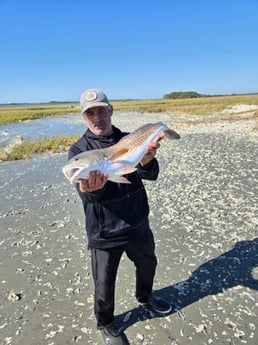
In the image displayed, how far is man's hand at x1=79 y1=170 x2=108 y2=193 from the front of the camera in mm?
3564

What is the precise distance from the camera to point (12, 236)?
8.80 meters

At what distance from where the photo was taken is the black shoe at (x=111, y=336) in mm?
4637

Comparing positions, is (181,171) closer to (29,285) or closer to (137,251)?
(29,285)

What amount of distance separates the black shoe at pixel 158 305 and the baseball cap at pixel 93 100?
9.80 feet

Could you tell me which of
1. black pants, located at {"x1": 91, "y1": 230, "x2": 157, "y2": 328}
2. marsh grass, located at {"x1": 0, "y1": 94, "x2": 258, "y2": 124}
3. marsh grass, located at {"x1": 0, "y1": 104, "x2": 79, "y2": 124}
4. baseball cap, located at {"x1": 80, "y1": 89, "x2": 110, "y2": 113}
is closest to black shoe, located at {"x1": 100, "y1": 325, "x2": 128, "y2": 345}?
black pants, located at {"x1": 91, "y1": 230, "x2": 157, "y2": 328}

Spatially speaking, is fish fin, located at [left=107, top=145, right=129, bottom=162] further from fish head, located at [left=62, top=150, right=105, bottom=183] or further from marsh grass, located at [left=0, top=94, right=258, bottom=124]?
marsh grass, located at [left=0, top=94, right=258, bottom=124]

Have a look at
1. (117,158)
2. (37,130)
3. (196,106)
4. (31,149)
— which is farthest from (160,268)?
(196,106)

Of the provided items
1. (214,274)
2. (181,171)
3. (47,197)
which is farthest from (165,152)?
(214,274)

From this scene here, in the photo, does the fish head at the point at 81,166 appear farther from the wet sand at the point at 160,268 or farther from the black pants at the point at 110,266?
the wet sand at the point at 160,268

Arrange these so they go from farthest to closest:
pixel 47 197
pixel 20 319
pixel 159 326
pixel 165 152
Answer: pixel 165 152, pixel 47 197, pixel 20 319, pixel 159 326

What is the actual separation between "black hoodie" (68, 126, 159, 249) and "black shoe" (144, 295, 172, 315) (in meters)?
1.53

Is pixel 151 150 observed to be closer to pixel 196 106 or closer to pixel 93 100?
pixel 93 100

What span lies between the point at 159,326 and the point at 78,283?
1.87 m

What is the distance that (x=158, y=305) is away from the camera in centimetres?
527
